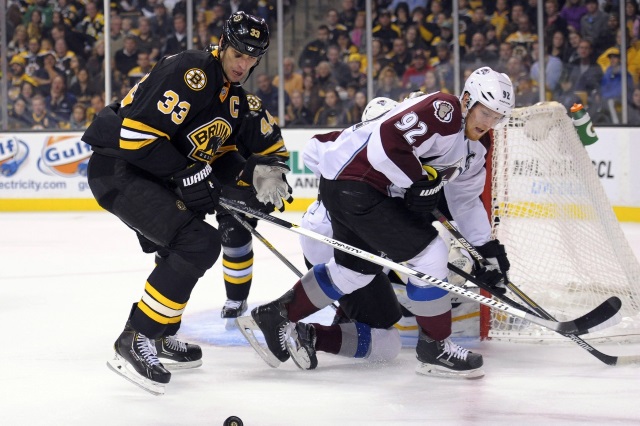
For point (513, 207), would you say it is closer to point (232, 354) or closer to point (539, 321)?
point (539, 321)

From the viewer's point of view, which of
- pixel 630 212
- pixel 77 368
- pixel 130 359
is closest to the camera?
pixel 130 359

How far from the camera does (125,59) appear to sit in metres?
8.45

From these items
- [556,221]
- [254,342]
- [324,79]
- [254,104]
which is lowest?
[254,342]

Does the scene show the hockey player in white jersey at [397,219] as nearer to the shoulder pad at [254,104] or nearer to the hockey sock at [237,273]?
the shoulder pad at [254,104]

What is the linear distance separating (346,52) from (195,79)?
212 inches

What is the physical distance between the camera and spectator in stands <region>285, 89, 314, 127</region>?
8.14m

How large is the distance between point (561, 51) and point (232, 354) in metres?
5.10

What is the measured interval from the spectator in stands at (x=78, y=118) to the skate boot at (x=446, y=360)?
5.82 metres

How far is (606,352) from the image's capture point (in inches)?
132

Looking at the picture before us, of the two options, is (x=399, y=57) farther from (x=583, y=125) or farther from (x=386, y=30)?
(x=583, y=125)

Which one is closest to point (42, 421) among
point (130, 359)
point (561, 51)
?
point (130, 359)

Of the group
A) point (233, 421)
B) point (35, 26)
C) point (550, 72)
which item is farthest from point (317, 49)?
point (233, 421)

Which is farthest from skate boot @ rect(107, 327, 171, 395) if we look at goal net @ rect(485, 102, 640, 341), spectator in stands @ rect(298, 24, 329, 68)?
spectator in stands @ rect(298, 24, 329, 68)

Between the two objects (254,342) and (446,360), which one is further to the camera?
(254,342)
